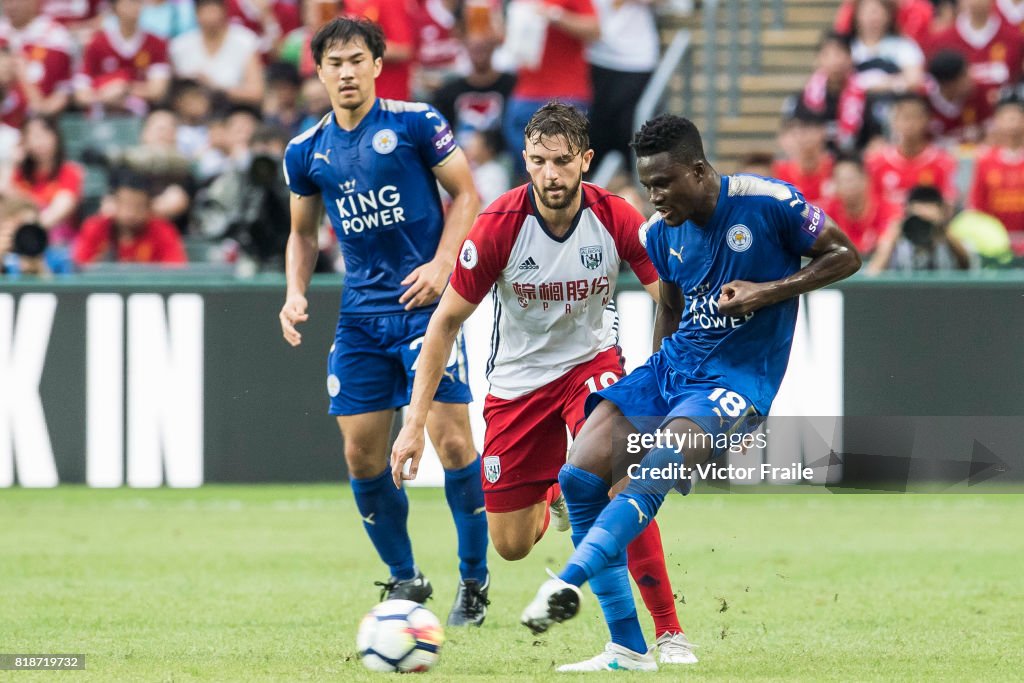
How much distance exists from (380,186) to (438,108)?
7.24 meters

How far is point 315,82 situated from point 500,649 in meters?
8.90

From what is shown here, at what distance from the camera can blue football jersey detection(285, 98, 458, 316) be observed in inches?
289

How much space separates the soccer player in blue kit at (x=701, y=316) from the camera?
5590 mm

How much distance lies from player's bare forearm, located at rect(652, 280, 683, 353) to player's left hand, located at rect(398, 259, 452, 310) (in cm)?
138

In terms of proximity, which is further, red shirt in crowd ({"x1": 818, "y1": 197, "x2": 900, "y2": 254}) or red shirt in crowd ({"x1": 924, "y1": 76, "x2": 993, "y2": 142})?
red shirt in crowd ({"x1": 924, "y1": 76, "x2": 993, "y2": 142})

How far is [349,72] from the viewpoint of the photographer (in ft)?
23.5

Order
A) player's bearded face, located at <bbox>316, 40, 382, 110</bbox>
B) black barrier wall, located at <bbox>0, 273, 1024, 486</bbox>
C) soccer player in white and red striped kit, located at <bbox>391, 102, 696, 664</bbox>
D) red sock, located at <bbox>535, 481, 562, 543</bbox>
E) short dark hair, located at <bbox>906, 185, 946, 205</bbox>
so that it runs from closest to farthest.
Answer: soccer player in white and red striped kit, located at <bbox>391, 102, 696, 664</bbox>, red sock, located at <bbox>535, 481, 562, 543</bbox>, player's bearded face, located at <bbox>316, 40, 382, 110</bbox>, black barrier wall, located at <bbox>0, 273, 1024, 486</bbox>, short dark hair, located at <bbox>906, 185, 946, 205</bbox>

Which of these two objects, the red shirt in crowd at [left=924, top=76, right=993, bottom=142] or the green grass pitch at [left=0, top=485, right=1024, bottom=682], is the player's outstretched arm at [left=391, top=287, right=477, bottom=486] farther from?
the red shirt in crowd at [left=924, top=76, right=993, bottom=142]

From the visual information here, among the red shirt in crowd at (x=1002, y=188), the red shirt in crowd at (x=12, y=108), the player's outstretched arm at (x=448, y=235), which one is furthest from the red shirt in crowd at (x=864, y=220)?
the red shirt in crowd at (x=12, y=108)

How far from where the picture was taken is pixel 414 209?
739 centimetres

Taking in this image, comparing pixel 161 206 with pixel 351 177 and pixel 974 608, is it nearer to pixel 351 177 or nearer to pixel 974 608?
pixel 351 177

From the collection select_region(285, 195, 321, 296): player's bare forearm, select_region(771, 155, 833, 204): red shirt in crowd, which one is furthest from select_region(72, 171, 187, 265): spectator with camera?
select_region(285, 195, 321, 296): player's bare forearm

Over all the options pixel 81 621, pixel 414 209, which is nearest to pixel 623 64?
pixel 414 209

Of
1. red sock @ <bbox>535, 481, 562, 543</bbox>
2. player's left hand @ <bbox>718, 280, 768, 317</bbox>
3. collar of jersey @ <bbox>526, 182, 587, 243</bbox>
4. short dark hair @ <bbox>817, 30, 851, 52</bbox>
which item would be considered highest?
short dark hair @ <bbox>817, 30, 851, 52</bbox>
